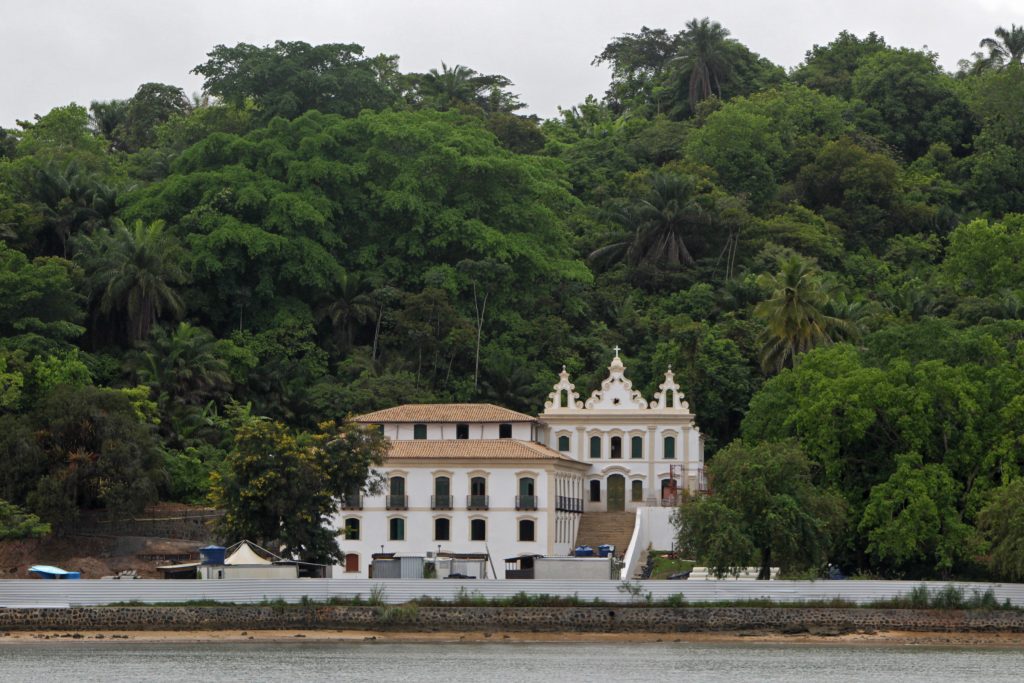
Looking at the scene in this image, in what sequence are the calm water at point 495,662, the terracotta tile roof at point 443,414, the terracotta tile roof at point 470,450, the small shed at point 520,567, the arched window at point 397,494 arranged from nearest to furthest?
the calm water at point 495,662 < the small shed at point 520,567 < the terracotta tile roof at point 470,450 < the arched window at point 397,494 < the terracotta tile roof at point 443,414

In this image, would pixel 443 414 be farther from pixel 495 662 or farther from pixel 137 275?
pixel 495 662

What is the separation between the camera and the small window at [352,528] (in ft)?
258

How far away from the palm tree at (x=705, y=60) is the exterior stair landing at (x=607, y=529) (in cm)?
5212

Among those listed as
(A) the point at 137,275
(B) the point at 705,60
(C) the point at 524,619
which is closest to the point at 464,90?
(B) the point at 705,60

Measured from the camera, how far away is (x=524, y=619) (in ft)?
202

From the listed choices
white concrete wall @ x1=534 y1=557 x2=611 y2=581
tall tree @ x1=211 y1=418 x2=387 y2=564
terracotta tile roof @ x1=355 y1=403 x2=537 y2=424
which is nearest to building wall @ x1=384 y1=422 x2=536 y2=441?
terracotta tile roof @ x1=355 y1=403 x2=537 y2=424

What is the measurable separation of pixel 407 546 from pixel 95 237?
2485cm

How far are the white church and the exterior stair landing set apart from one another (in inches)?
2.8

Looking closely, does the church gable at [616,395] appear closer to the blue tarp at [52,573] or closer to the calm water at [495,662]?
the calm water at [495,662]

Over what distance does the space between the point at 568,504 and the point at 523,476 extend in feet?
9.25

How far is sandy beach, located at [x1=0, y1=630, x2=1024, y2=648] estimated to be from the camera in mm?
60312

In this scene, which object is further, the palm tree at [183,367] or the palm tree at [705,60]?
the palm tree at [705,60]

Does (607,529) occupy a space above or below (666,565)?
above

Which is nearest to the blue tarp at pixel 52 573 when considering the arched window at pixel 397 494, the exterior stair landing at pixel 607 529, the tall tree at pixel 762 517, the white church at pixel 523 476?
the white church at pixel 523 476
